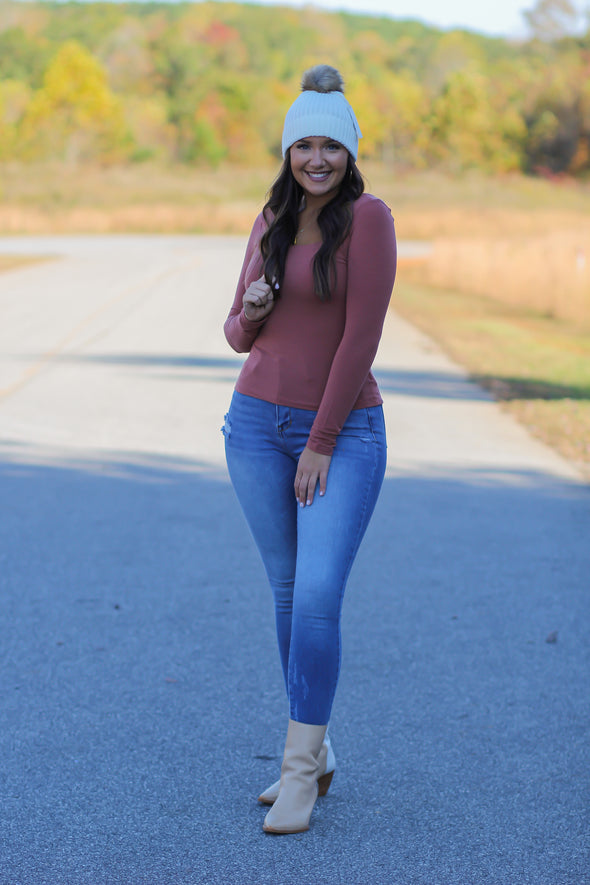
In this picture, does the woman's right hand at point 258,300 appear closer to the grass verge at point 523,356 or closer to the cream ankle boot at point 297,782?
the cream ankle boot at point 297,782

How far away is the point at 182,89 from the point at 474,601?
370ft

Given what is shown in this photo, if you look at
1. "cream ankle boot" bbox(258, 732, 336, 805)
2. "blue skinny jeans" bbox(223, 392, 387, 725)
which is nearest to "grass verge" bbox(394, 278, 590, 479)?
"cream ankle boot" bbox(258, 732, 336, 805)

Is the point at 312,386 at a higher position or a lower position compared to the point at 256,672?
higher

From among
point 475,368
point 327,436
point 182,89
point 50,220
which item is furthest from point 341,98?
point 182,89

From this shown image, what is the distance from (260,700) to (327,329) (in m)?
1.61

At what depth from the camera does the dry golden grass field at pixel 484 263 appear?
487 inches

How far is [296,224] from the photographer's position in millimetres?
3064

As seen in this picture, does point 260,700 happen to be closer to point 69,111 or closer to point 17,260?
point 17,260

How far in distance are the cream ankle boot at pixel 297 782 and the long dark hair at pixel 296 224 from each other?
116 cm

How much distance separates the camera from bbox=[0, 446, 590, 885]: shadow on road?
2.95m

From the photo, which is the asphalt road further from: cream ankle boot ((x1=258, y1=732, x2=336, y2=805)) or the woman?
the woman

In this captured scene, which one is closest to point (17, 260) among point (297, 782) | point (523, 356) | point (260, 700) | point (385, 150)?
point (523, 356)

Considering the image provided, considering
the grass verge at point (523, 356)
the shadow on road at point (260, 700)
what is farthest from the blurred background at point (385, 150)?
the shadow on road at point (260, 700)

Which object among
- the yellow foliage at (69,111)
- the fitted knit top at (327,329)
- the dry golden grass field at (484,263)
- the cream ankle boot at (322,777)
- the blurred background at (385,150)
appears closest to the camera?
the fitted knit top at (327,329)
